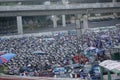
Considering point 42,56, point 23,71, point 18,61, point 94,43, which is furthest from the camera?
Answer: point 94,43

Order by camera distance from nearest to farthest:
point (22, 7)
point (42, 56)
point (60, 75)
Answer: point (60, 75) → point (42, 56) → point (22, 7)

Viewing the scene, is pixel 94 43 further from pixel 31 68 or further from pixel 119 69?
pixel 119 69

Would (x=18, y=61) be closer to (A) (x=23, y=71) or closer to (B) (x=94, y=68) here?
(A) (x=23, y=71)

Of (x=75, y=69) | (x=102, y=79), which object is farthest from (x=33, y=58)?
(x=102, y=79)

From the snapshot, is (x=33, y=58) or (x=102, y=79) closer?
(x=102, y=79)

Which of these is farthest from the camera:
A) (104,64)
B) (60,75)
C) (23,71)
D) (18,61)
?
(18,61)

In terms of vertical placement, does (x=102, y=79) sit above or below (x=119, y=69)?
below

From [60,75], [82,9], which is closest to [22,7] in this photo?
[82,9]

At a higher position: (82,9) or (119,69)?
(119,69)

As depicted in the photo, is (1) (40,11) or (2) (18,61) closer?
(2) (18,61)
